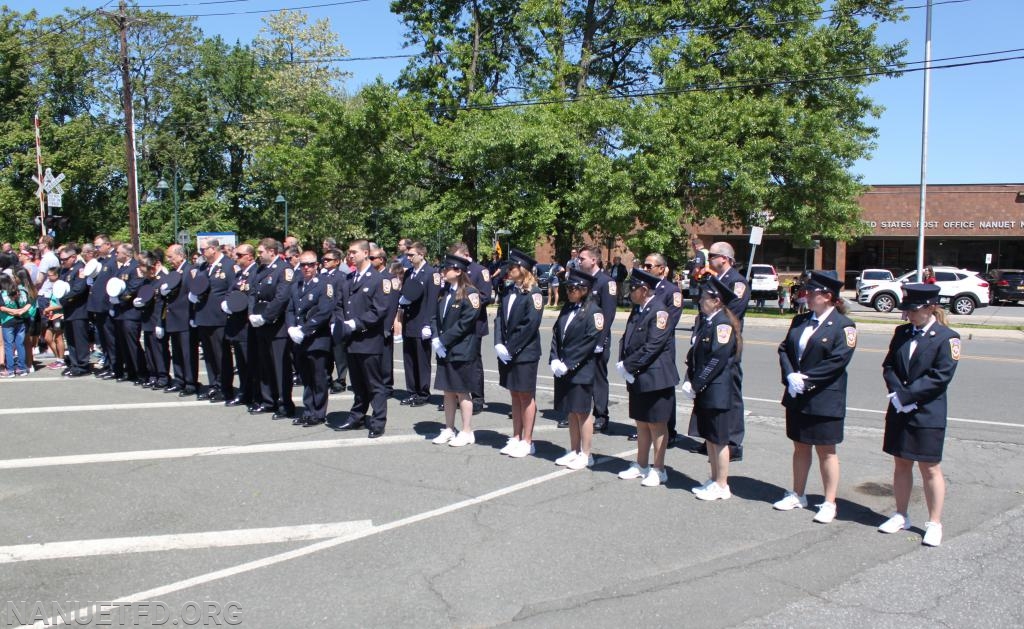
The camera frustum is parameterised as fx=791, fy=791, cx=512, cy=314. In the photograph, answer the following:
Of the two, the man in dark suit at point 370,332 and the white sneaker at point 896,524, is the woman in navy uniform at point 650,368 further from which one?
the man in dark suit at point 370,332

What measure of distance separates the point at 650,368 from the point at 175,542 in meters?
3.72

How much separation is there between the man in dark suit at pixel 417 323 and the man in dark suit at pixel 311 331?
1.48m

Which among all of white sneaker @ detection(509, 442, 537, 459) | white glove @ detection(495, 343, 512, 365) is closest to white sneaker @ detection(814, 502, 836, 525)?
white sneaker @ detection(509, 442, 537, 459)

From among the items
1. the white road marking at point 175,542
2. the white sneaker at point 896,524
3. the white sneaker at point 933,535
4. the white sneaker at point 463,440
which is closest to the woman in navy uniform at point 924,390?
the white sneaker at point 933,535

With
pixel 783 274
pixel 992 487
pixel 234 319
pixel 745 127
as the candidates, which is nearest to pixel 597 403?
pixel 992 487

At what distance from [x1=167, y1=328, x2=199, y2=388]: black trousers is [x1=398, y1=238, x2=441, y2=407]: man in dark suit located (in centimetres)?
282

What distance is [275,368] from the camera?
9148mm

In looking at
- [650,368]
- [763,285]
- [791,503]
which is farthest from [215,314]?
[763,285]

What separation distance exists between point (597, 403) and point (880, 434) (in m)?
3.05

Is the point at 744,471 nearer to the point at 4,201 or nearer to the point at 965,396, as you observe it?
the point at 965,396

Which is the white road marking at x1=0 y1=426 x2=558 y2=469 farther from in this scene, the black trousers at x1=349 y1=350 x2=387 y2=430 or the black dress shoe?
the black dress shoe

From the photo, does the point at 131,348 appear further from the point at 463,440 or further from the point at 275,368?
the point at 463,440

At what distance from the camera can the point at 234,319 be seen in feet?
31.4

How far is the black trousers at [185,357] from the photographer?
10.4 m
